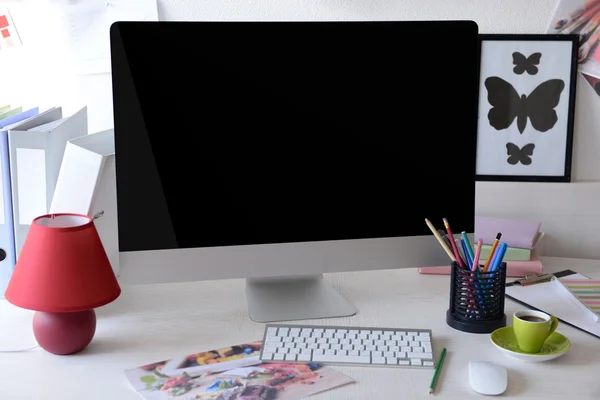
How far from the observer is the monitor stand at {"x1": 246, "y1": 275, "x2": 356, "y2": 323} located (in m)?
1.30

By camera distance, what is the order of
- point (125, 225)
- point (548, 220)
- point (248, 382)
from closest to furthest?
point (248, 382)
point (125, 225)
point (548, 220)

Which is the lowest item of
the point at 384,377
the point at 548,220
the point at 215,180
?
the point at 384,377

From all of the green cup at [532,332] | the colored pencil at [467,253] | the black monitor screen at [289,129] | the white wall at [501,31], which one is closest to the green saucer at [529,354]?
the green cup at [532,332]

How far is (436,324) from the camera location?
128cm

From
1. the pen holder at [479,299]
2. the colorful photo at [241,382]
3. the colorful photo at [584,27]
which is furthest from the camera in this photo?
the colorful photo at [584,27]

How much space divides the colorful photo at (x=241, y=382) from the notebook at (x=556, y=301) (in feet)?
1.45

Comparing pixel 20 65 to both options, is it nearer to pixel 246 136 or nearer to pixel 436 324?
pixel 246 136

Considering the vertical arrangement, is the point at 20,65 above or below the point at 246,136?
above

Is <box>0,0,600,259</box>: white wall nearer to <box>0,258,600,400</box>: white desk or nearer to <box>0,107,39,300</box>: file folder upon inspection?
<box>0,258,600,400</box>: white desk

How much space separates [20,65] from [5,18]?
11 centimetres

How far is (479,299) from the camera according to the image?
1.25 m

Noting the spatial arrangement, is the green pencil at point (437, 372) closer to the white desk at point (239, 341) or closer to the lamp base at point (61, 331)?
the white desk at point (239, 341)

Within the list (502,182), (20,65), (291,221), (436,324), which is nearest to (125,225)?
(291,221)

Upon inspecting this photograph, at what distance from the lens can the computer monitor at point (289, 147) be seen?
3.96 ft
